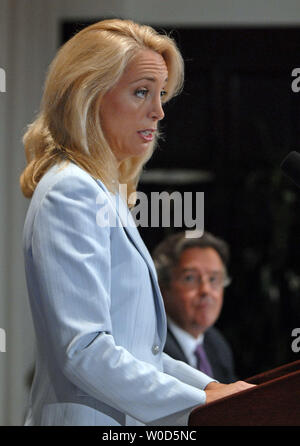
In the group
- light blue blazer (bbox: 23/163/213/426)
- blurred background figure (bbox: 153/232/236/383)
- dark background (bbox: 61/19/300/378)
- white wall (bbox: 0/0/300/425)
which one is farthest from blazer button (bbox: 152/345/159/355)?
dark background (bbox: 61/19/300/378)

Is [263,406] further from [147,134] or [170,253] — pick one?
[170,253]

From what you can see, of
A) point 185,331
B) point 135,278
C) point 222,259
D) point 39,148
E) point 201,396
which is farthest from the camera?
point 222,259

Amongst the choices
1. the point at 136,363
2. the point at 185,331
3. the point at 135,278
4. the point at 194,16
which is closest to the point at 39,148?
the point at 135,278

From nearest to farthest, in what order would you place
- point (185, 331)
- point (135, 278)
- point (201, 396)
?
1. point (201, 396)
2. point (135, 278)
3. point (185, 331)

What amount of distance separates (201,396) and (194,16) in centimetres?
388

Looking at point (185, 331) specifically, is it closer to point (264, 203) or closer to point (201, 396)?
point (201, 396)

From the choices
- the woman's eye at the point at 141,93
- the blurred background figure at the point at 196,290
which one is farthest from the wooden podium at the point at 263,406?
the blurred background figure at the point at 196,290

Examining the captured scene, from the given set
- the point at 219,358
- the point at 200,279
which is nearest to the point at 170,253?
the point at 200,279

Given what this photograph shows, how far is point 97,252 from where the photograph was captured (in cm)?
142

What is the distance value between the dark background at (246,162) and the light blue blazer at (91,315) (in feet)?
11.4

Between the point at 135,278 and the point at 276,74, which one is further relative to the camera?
the point at 276,74

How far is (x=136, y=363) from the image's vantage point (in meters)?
1.40

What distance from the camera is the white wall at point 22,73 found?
14.5ft

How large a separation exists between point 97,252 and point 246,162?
3.80 meters
